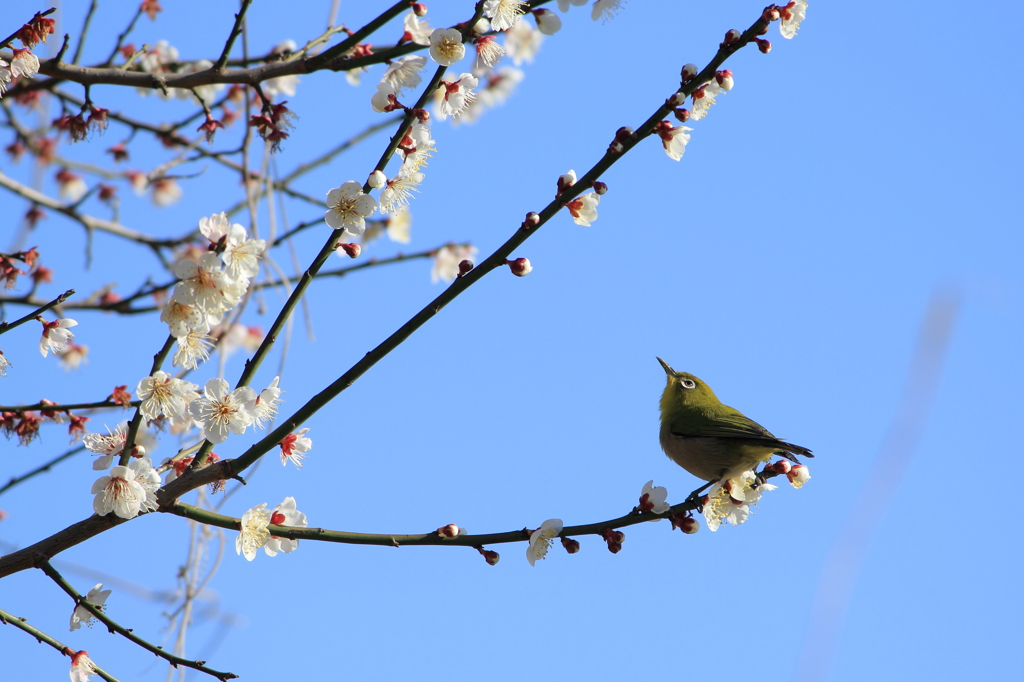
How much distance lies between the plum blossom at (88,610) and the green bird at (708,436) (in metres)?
2.12

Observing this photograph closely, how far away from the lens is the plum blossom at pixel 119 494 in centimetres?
238

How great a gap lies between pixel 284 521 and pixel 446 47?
1635mm

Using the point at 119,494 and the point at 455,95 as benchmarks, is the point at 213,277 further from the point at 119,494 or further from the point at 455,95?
the point at 455,95

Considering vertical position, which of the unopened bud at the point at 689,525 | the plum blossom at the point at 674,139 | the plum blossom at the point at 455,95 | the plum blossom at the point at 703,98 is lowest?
the unopened bud at the point at 689,525

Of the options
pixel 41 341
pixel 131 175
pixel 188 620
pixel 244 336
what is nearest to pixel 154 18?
pixel 131 175

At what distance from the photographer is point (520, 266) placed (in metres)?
2.44

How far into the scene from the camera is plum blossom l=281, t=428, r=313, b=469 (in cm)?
271

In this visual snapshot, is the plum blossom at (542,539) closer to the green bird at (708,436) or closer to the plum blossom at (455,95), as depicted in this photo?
the green bird at (708,436)

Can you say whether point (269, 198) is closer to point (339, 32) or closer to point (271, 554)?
point (339, 32)

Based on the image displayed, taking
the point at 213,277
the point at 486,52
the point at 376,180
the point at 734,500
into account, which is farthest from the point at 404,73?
the point at 734,500

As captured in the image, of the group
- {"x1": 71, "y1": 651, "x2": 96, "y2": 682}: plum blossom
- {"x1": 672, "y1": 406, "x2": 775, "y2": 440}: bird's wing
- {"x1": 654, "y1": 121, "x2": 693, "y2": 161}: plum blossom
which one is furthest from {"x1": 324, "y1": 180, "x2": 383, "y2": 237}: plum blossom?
{"x1": 672, "y1": 406, "x2": 775, "y2": 440}: bird's wing

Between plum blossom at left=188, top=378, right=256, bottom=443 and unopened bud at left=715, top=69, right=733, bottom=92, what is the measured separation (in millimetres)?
1683

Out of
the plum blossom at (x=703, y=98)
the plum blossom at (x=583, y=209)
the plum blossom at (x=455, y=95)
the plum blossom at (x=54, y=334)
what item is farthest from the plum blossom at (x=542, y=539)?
the plum blossom at (x=54, y=334)

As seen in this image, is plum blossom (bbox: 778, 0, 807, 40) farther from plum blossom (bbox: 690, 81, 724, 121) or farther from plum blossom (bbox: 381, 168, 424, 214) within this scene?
plum blossom (bbox: 381, 168, 424, 214)
